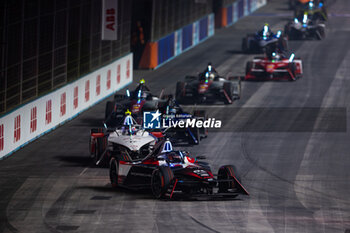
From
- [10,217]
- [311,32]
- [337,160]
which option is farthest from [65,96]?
[311,32]

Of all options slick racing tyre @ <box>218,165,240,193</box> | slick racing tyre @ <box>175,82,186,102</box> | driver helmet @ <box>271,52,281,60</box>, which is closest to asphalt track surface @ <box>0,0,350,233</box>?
slick racing tyre @ <box>218,165,240,193</box>

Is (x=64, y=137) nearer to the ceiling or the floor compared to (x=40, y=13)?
nearer to the floor

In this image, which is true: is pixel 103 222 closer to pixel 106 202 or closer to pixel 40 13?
pixel 106 202

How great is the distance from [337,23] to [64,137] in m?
48.7

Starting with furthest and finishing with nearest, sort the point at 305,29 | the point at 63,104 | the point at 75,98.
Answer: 1. the point at 305,29
2. the point at 75,98
3. the point at 63,104

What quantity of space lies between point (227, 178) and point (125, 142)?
5.23 m

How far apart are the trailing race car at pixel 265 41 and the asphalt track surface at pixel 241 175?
9506 mm

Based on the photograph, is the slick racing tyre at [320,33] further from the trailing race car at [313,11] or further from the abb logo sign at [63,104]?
the abb logo sign at [63,104]

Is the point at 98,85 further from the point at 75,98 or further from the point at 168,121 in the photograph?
the point at 168,121

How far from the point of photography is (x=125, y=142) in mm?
27734

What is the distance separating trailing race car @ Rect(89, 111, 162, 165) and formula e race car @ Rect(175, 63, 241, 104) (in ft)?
38.6

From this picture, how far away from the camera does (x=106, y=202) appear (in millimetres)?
23203

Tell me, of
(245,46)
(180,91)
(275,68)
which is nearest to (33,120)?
(180,91)

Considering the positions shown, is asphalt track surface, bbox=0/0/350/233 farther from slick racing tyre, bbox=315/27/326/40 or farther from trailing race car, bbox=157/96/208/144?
slick racing tyre, bbox=315/27/326/40
